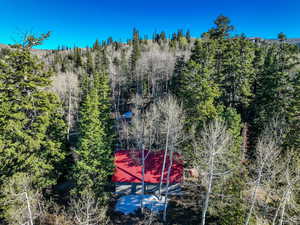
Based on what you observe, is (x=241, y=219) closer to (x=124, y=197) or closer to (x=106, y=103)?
(x=124, y=197)

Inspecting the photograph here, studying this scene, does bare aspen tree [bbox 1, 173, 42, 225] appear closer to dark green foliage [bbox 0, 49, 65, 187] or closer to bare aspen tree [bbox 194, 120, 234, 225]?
dark green foliage [bbox 0, 49, 65, 187]

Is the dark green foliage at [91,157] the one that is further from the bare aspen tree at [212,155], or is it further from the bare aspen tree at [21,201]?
the bare aspen tree at [212,155]

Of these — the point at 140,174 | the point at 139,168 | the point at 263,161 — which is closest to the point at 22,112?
the point at 139,168

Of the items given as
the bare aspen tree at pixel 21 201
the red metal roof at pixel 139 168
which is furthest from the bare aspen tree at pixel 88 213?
the red metal roof at pixel 139 168

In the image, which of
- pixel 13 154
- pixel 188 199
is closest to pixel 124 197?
pixel 188 199

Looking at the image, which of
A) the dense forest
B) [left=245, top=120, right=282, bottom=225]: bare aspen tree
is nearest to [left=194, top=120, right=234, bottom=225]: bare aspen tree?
the dense forest

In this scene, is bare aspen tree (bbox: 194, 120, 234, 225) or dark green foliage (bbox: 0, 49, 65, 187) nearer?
bare aspen tree (bbox: 194, 120, 234, 225)
